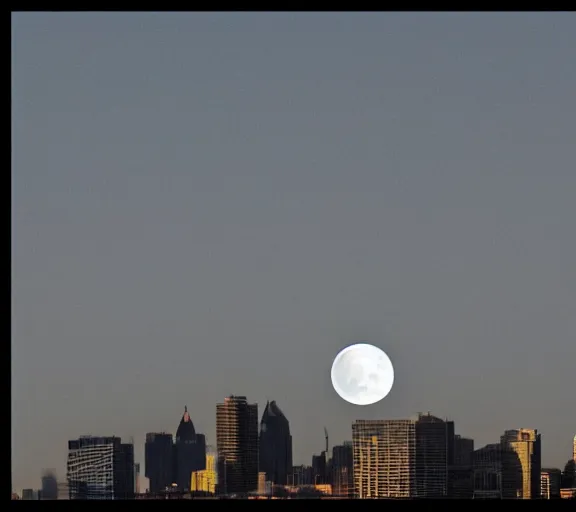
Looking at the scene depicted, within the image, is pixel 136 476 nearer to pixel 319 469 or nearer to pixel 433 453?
pixel 319 469

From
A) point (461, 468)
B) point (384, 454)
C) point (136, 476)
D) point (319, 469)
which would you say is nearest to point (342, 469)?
point (319, 469)

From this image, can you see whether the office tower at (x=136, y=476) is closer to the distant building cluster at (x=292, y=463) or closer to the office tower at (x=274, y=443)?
the distant building cluster at (x=292, y=463)
